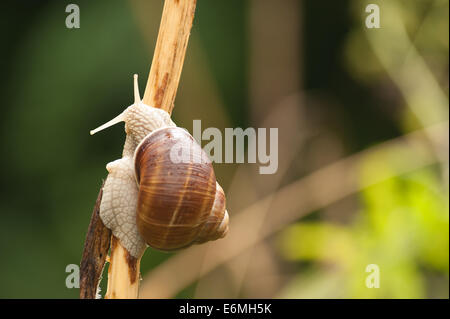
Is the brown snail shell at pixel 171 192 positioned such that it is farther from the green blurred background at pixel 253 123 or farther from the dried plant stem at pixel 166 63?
the green blurred background at pixel 253 123

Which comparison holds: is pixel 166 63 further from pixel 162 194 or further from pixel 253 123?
pixel 253 123

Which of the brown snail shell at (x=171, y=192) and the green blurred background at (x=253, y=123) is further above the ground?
the green blurred background at (x=253, y=123)

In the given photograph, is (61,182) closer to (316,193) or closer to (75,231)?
(75,231)

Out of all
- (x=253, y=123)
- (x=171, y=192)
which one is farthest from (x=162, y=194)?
(x=253, y=123)

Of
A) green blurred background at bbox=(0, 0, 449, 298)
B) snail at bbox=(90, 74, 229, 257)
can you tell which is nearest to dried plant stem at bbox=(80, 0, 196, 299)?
snail at bbox=(90, 74, 229, 257)

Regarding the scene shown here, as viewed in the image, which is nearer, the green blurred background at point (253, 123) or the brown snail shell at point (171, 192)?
the brown snail shell at point (171, 192)

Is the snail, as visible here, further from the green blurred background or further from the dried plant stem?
the green blurred background

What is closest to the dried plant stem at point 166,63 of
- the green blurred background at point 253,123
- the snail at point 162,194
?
the snail at point 162,194

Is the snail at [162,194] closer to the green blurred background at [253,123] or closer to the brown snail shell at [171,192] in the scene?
the brown snail shell at [171,192]
